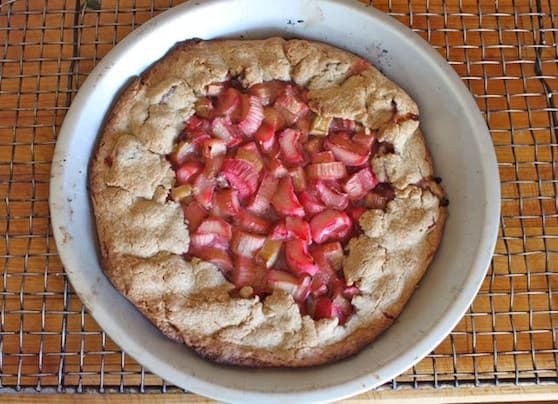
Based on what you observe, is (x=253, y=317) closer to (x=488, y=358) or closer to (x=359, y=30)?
(x=488, y=358)

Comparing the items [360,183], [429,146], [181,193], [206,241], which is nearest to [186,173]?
[181,193]

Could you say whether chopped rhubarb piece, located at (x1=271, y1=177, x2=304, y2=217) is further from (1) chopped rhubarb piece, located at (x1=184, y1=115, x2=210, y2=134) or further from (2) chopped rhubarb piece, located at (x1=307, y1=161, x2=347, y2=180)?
(1) chopped rhubarb piece, located at (x1=184, y1=115, x2=210, y2=134)

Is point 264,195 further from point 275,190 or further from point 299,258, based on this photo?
point 299,258

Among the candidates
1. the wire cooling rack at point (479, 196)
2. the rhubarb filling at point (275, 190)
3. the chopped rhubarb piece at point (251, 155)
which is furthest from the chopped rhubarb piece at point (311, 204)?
the wire cooling rack at point (479, 196)

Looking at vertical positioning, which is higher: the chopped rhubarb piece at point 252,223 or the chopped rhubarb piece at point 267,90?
the chopped rhubarb piece at point 267,90

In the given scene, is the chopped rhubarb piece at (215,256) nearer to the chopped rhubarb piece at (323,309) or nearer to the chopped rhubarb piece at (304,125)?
the chopped rhubarb piece at (323,309)

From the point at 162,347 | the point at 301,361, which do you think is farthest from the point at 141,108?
the point at 301,361
